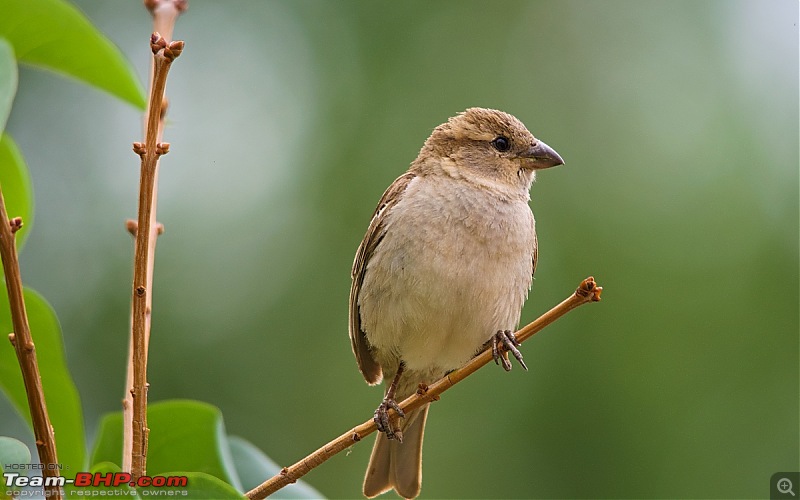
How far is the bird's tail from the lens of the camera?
13.1 feet

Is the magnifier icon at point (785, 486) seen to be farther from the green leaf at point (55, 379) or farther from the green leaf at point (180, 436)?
the green leaf at point (55, 379)

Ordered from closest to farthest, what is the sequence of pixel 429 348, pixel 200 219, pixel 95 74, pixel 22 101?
pixel 95 74, pixel 429 348, pixel 200 219, pixel 22 101

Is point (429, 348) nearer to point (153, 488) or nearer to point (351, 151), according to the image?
point (153, 488)

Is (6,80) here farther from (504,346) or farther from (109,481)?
(504,346)

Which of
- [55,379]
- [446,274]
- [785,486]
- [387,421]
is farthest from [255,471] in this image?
[785,486]

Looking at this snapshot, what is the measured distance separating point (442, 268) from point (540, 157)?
867 millimetres

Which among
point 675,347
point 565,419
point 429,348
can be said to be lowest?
point 565,419

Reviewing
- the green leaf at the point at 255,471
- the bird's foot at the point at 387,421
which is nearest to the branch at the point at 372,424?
the green leaf at the point at 255,471

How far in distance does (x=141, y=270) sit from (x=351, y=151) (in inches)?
229

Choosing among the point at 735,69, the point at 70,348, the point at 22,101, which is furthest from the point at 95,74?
the point at 22,101

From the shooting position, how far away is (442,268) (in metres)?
3.55

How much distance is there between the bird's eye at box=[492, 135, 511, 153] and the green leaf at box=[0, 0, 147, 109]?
2.00 meters

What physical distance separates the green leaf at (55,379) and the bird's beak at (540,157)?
2397 millimetres

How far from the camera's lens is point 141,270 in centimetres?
188
